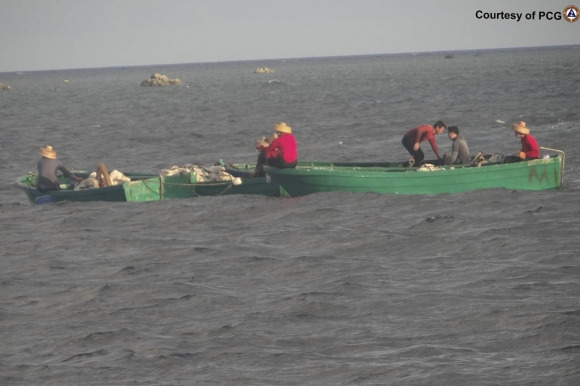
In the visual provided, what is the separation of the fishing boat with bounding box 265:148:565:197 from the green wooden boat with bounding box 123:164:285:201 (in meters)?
0.58

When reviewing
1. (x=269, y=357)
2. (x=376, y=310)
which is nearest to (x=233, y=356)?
(x=269, y=357)

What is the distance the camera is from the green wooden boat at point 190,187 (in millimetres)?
25453

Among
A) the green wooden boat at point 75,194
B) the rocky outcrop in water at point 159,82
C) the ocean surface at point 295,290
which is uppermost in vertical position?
the rocky outcrop in water at point 159,82

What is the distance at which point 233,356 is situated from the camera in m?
13.2

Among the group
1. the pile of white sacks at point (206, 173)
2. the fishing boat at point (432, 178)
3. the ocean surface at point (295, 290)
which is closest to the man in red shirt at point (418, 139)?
the fishing boat at point (432, 178)

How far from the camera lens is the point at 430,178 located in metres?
24.4

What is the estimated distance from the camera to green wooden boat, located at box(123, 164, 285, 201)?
25453mm

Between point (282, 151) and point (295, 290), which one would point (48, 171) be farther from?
point (295, 290)

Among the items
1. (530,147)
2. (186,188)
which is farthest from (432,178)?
(186,188)

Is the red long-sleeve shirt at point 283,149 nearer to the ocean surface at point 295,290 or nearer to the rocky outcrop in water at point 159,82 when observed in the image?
the ocean surface at point 295,290

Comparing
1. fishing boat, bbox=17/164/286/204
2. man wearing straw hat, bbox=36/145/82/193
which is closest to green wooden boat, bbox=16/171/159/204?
fishing boat, bbox=17/164/286/204

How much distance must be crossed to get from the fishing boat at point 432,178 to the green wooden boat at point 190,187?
1.90 feet

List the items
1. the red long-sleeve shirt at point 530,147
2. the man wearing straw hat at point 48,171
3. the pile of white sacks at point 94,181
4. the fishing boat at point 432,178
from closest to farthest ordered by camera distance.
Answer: the fishing boat at point 432,178, the red long-sleeve shirt at point 530,147, the man wearing straw hat at point 48,171, the pile of white sacks at point 94,181

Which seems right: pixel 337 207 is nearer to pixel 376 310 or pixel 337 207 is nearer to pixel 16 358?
pixel 376 310
